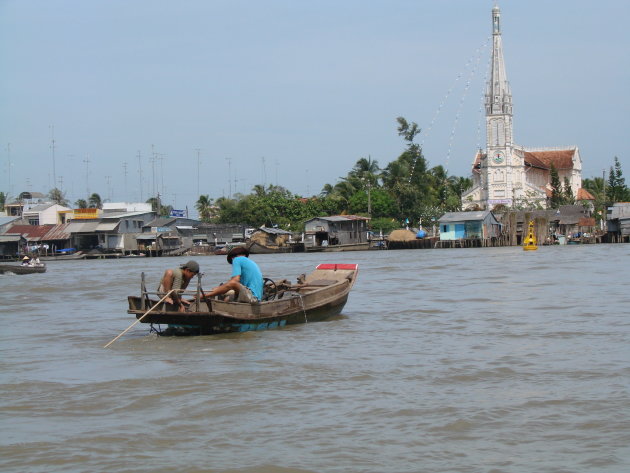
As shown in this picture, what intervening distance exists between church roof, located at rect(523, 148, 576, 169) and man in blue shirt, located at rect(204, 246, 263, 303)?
209 ft

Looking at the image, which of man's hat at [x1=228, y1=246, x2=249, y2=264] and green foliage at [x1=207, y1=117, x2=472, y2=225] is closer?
man's hat at [x1=228, y1=246, x2=249, y2=264]

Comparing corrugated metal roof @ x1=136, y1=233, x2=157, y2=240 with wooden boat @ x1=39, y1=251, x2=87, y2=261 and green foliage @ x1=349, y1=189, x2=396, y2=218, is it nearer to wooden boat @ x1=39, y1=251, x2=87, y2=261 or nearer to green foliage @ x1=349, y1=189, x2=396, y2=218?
wooden boat @ x1=39, y1=251, x2=87, y2=261

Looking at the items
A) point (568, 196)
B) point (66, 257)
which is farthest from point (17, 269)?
point (568, 196)

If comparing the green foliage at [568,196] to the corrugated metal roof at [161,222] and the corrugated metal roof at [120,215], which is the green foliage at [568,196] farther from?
the corrugated metal roof at [120,215]

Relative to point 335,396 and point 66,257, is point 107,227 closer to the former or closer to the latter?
point 66,257

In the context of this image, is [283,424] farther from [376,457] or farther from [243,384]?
[243,384]

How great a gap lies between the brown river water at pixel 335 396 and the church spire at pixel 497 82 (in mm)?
59243

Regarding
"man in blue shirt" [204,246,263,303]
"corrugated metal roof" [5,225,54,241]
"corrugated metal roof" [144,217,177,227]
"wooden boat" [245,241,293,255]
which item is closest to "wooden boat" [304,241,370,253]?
"wooden boat" [245,241,293,255]

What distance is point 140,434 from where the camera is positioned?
6035mm

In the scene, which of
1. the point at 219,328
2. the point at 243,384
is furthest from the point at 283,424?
the point at 219,328

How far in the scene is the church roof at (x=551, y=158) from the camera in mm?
72438

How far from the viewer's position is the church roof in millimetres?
72438

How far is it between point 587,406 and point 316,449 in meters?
2.44

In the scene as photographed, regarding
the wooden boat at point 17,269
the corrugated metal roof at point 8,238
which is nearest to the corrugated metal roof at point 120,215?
the corrugated metal roof at point 8,238
